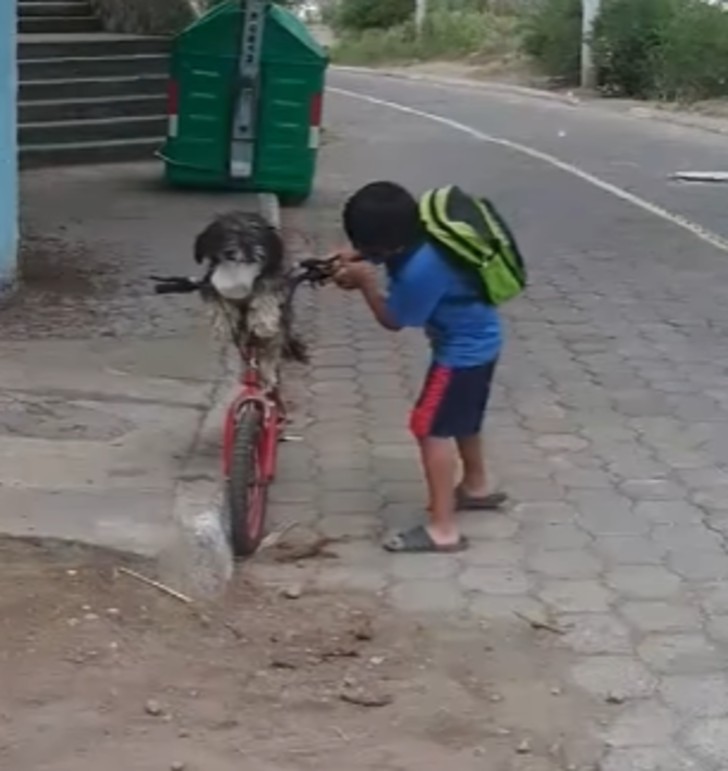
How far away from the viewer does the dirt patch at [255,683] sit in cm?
464

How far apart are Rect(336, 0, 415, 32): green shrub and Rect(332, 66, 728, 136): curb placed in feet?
30.4

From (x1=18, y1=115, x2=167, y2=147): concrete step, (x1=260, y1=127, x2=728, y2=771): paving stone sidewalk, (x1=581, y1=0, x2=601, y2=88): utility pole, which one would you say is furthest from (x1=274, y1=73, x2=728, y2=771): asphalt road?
(x1=581, y1=0, x2=601, y2=88): utility pole

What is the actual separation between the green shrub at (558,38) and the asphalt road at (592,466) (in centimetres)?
1864

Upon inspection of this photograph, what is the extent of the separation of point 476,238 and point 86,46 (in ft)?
39.7

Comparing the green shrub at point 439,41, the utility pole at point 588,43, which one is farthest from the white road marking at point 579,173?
the green shrub at point 439,41

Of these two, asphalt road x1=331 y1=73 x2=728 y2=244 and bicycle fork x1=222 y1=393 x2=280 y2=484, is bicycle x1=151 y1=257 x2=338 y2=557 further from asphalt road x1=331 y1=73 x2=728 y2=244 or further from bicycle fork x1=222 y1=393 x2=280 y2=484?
asphalt road x1=331 y1=73 x2=728 y2=244

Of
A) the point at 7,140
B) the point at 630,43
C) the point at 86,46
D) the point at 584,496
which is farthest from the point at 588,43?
the point at 584,496

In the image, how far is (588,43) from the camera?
102 ft

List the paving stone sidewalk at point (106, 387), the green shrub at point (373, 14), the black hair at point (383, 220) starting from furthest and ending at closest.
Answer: the green shrub at point (373, 14) < the paving stone sidewalk at point (106, 387) < the black hair at point (383, 220)

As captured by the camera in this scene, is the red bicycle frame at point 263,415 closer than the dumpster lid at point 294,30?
Yes

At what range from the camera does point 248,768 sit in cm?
454

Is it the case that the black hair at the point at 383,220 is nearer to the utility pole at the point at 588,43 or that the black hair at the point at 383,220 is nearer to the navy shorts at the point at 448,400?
the navy shorts at the point at 448,400

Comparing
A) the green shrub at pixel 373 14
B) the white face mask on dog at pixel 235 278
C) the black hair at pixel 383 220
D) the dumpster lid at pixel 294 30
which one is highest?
the black hair at pixel 383 220

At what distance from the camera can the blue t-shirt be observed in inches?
Answer: 234
